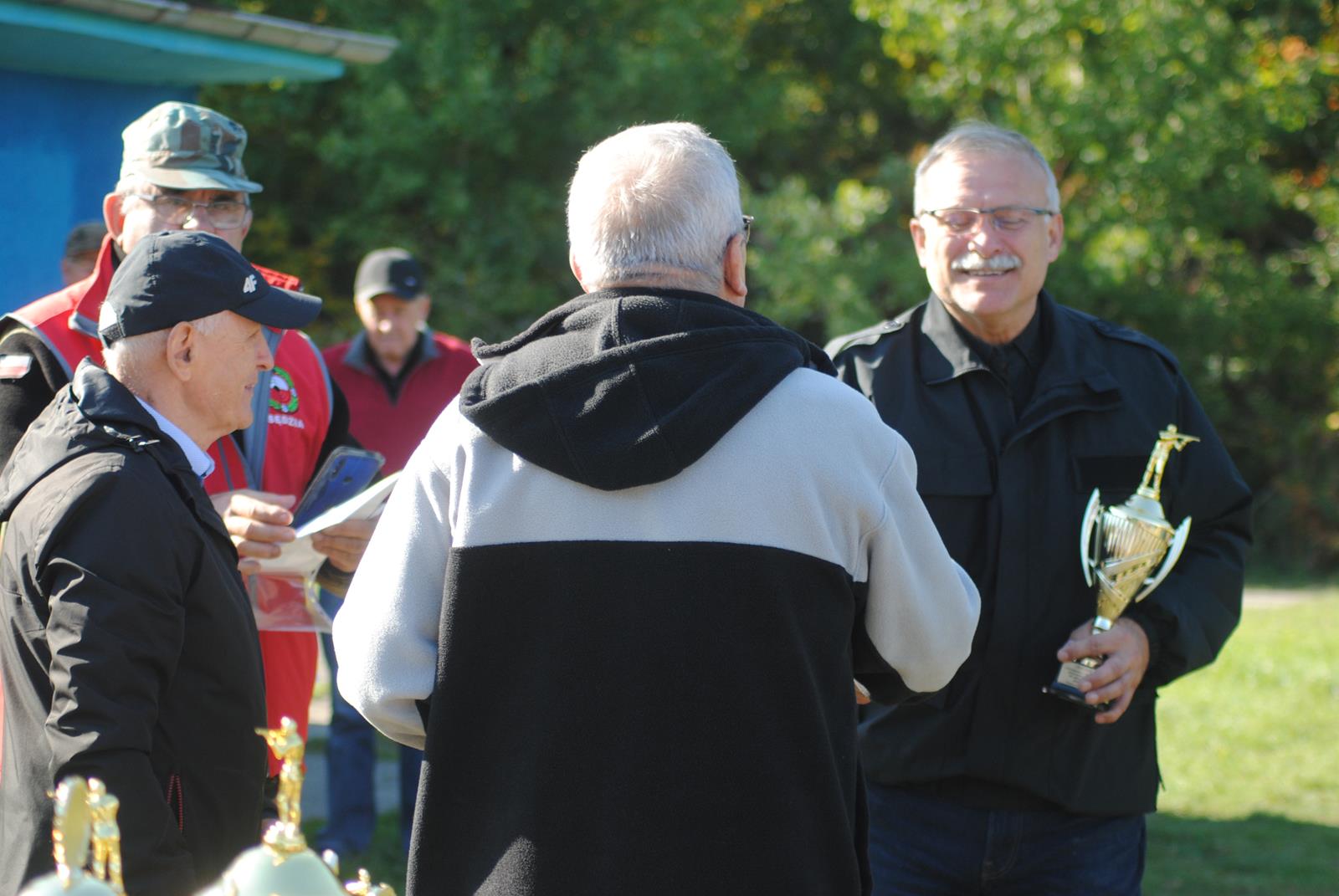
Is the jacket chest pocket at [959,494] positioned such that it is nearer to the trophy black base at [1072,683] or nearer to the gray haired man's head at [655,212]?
the trophy black base at [1072,683]

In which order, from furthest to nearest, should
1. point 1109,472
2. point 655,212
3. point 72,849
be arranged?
point 1109,472, point 655,212, point 72,849

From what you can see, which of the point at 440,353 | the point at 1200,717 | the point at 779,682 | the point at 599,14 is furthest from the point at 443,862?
the point at 599,14

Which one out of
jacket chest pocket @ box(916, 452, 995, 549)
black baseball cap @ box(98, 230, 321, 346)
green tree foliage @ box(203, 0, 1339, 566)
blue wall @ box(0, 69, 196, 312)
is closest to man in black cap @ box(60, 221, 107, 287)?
blue wall @ box(0, 69, 196, 312)

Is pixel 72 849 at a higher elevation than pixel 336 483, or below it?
below

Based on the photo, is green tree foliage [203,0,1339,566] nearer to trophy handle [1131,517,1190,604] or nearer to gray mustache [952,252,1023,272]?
gray mustache [952,252,1023,272]

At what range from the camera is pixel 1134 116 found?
12.8 metres

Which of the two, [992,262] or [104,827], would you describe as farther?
[992,262]

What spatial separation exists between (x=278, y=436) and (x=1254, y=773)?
5.40 m

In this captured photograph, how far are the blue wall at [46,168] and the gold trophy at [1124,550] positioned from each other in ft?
12.1

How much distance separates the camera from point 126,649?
210 centimetres

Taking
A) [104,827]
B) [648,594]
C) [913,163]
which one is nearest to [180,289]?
[648,594]

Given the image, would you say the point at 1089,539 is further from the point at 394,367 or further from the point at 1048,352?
the point at 394,367

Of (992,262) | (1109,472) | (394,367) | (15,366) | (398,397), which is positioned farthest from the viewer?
(394,367)

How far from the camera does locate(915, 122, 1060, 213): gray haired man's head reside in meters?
3.26
